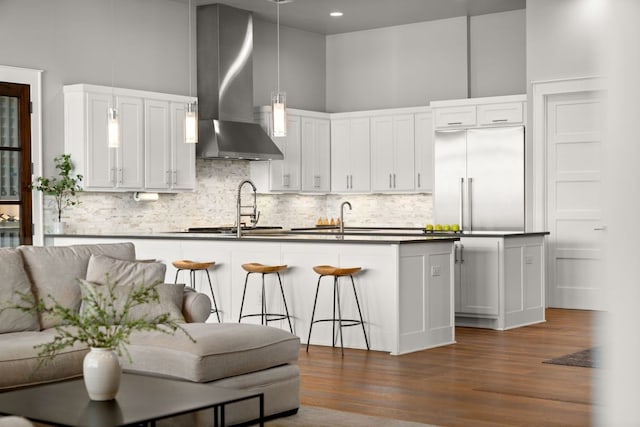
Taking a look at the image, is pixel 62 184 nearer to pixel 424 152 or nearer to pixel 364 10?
pixel 364 10

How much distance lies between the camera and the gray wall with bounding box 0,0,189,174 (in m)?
8.71

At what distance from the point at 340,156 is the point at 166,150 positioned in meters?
3.00

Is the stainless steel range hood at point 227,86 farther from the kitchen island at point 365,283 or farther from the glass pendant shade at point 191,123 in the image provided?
the kitchen island at point 365,283

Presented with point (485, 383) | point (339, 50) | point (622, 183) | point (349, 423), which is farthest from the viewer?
point (339, 50)

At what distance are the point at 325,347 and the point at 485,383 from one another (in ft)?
6.09

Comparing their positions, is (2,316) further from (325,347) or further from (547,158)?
(547,158)

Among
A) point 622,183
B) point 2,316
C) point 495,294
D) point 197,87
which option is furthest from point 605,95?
point 197,87

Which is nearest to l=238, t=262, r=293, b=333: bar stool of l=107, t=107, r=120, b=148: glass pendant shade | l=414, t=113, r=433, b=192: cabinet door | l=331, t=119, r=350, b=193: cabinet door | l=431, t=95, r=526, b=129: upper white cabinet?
l=107, t=107, r=120, b=148: glass pendant shade

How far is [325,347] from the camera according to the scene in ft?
24.0

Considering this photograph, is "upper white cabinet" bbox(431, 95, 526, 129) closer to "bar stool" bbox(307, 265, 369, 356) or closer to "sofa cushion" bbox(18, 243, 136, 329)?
"bar stool" bbox(307, 265, 369, 356)

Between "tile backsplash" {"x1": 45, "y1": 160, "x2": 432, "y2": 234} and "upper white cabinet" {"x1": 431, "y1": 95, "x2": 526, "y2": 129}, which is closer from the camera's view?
"tile backsplash" {"x1": 45, "y1": 160, "x2": 432, "y2": 234}

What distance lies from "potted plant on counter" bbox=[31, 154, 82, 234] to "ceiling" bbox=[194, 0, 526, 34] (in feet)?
8.77

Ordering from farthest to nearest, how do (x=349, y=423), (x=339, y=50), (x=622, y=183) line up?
1. (x=339, y=50)
2. (x=349, y=423)
3. (x=622, y=183)

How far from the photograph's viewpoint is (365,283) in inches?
281
